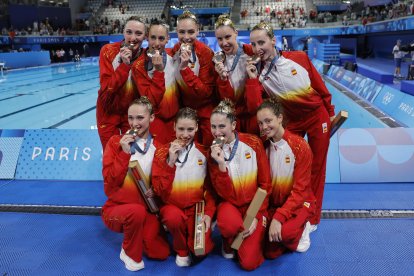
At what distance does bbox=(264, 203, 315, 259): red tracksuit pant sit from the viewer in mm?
2615

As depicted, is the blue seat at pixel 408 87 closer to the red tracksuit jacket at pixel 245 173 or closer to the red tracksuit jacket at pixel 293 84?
the red tracksuit jacket at pixel 293 84

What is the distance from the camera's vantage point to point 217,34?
2.64 m

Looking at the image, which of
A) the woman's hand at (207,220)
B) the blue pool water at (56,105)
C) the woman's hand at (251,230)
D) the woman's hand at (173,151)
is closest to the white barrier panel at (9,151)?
the blue pool water at (56,105)

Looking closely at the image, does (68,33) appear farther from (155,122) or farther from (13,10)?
(155,122)

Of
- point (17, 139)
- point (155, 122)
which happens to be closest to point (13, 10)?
A: point (17, 139)

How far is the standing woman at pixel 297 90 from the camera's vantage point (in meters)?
2.62

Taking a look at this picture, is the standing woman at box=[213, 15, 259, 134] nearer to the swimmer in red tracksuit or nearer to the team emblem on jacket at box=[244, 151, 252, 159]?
the swimmer in red tracksuit

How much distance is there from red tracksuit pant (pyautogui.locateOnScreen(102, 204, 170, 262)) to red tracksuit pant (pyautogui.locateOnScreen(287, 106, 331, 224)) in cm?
128

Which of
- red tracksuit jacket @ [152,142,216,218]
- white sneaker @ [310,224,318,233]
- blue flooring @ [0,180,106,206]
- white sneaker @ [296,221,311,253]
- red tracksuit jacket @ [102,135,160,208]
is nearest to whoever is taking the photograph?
red tracksuit jacket @ [102,135,160,208]

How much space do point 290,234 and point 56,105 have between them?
27.9 ft

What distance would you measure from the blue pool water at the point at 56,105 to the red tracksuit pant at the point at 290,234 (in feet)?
13.4

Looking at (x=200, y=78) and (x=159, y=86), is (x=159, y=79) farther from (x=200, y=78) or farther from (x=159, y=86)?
(x=200, y=78)

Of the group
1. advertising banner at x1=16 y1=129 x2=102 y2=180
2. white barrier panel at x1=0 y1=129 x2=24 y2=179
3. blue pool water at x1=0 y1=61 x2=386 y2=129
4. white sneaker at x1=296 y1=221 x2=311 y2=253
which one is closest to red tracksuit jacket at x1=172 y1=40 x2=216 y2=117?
white sneaker at x1=296 y1=221 x2=311 y2=253

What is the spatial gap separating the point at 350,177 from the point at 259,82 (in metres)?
1.94
